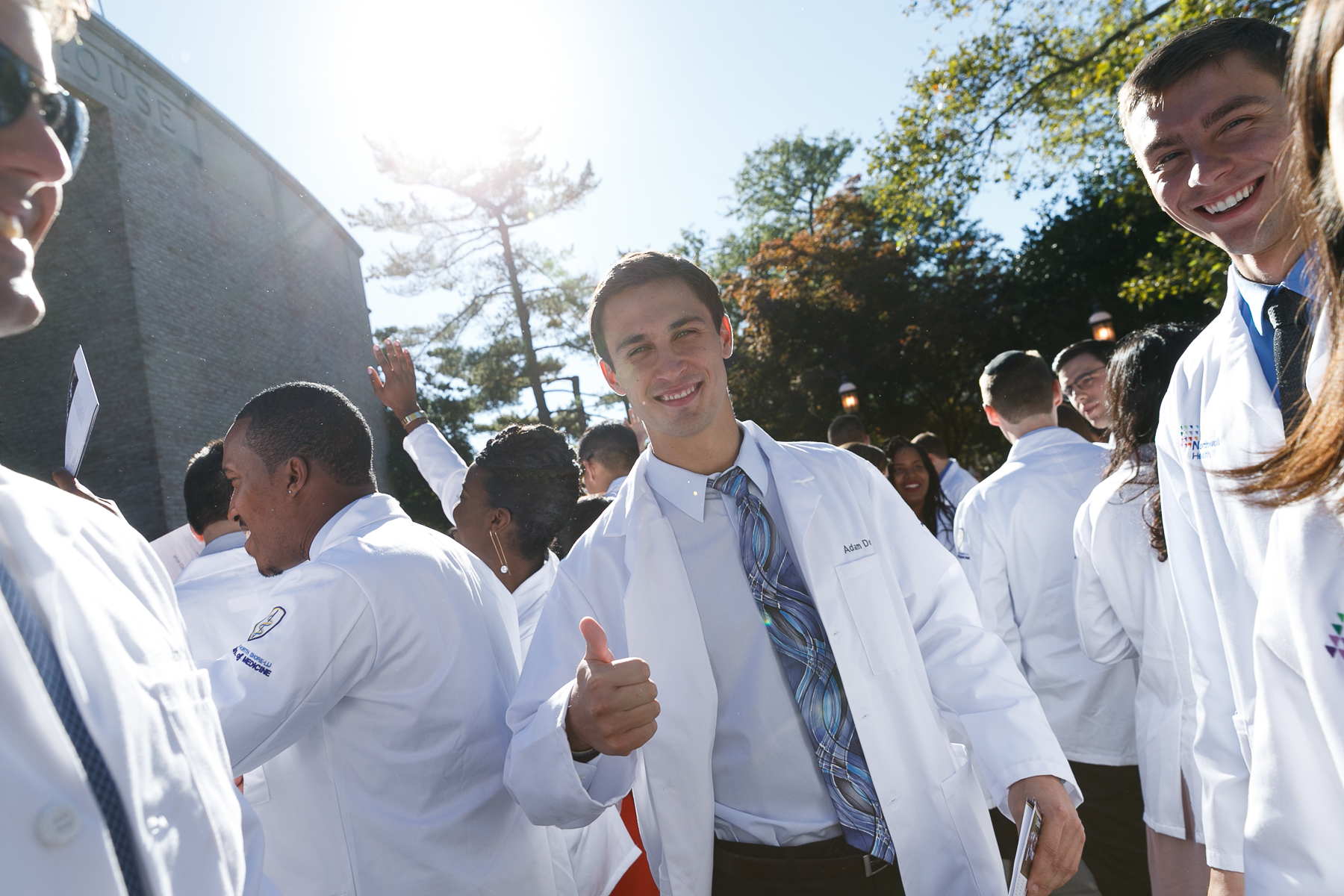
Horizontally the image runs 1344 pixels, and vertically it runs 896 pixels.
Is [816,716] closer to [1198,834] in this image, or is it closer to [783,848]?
[783,848]

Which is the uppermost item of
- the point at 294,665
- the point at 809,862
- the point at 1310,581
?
the point at 294,665

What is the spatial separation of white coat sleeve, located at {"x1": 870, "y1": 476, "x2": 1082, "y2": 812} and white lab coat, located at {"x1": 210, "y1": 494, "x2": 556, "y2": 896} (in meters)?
1.29

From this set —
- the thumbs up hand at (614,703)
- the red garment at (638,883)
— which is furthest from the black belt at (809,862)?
the red garment at (638,883)

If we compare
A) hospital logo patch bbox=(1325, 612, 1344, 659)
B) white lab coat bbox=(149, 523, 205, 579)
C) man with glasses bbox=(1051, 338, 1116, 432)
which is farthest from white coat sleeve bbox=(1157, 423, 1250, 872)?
white lab coat bbox=(149, 523, 205, 579)

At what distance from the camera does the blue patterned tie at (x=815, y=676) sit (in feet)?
6.95

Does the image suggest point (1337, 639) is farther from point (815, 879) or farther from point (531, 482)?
point (531, 482)

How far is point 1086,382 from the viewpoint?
222 inches

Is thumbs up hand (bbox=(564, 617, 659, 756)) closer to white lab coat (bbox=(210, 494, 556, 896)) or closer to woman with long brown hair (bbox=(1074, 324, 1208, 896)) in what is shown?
white lab coat (bbox=(210, 494, 556, 896))

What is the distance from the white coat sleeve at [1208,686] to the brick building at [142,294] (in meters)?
14.6

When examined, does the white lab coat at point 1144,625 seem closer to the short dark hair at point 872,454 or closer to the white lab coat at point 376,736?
the white lab coat at point 376,736

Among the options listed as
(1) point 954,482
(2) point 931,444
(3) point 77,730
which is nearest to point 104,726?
(3) point 77,730

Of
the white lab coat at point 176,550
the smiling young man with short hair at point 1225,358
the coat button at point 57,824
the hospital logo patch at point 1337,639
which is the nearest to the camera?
the coat button at point 57,824

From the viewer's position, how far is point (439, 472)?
470 cm

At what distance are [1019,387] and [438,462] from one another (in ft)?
11.0
